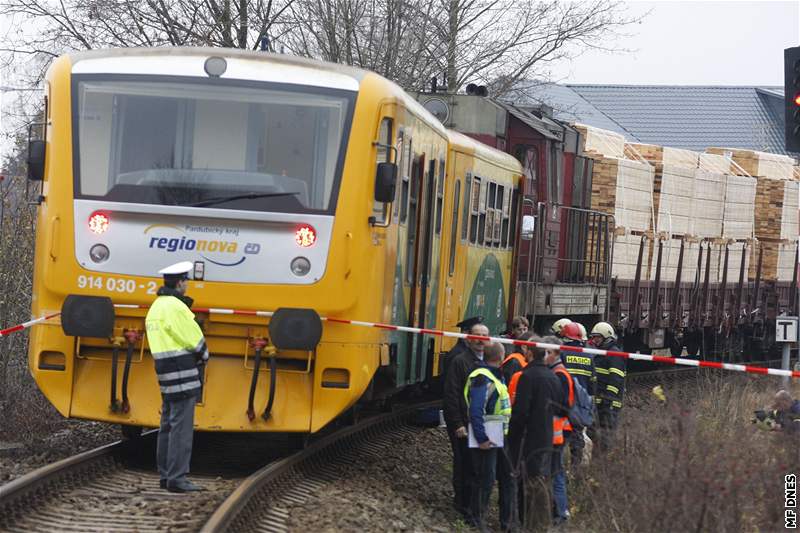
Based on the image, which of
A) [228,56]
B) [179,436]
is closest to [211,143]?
[228,56]

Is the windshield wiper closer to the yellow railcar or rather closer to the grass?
the yellow railcar

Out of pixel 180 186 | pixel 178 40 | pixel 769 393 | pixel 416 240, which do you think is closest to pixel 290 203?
pixel 180 186

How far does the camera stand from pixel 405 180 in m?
11.9

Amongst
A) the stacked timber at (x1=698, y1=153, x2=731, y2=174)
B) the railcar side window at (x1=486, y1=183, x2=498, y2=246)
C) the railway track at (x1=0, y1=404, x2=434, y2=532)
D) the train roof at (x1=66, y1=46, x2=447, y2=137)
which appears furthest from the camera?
the stacked timber at (x1=698, y1=153, x2=731, y2=174)

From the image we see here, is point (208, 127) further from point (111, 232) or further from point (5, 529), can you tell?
point (5, 529)

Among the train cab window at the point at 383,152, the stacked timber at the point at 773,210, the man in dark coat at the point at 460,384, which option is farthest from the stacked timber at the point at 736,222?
the train cab window at the point at 383,152

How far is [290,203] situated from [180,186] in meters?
0.82

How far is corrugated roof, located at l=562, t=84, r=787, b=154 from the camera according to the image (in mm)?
68312

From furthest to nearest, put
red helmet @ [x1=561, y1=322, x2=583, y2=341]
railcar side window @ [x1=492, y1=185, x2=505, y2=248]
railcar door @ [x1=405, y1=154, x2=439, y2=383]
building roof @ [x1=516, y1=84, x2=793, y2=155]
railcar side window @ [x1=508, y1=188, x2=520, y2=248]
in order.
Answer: building roof @ [x1=516, y1=84, x2=793, y2=155] < railcar side window @ [x1=508, y1=188, x2=520, y2=248] < railcar side window @ [x1=492, y1=185, x2=505, y2=248] < red helmet @ [x1=561, y1=322, x2=583, y2=341] < railcar door @ [x1=405, y1=154, x2=439, y2=383]

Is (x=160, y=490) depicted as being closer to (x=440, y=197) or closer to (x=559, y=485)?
(x=559, y=485)

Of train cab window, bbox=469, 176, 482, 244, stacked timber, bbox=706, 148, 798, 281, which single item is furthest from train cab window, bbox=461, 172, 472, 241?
stacked timber, bbox=706, 148, 798, 281

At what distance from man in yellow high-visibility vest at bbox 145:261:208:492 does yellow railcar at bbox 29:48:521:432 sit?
572 mm

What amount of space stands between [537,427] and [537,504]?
0.61 meters

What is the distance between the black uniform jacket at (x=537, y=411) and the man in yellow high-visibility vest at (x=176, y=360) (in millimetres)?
2513
